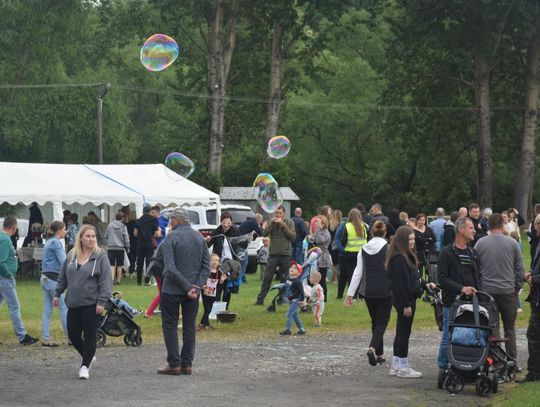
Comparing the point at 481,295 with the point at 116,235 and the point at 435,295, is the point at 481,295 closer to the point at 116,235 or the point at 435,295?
the point at 435,295

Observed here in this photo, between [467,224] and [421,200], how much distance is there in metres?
53.8

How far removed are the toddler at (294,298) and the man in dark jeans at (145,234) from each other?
33.1ft

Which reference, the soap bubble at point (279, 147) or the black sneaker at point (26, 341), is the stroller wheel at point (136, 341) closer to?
the black sneaker at point (26, 341)

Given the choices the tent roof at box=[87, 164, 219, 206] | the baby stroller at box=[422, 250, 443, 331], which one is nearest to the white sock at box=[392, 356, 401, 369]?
the baby stroller at box=[422, 250, 443, 331]

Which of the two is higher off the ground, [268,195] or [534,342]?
[268,195]

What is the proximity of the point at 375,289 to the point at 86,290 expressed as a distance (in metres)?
3.48

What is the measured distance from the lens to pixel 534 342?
1330 cm

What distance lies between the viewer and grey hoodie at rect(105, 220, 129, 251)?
2867 centimetres

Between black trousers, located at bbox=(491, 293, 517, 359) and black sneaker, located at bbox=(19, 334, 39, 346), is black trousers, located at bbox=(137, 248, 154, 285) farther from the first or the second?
black trousers, located at bbox=(491, 293, 517, 359)

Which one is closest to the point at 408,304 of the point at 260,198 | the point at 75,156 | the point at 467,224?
the point at 467,224

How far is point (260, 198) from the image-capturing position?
28.4 meters

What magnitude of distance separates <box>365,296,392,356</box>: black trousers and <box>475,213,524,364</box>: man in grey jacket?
54.2 inches

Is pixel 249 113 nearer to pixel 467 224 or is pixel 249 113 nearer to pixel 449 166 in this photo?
pixel 449 166

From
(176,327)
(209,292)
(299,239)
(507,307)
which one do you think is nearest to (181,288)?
(176,327)
